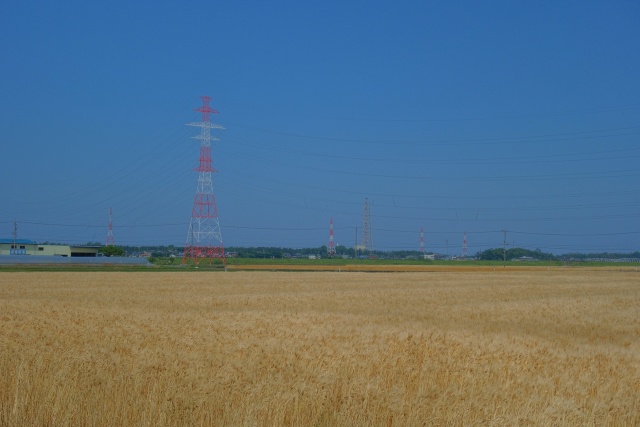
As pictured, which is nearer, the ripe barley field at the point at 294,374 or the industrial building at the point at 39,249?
the ripe barley field at the point at 294,374

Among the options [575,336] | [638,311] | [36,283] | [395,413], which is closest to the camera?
[395,413]

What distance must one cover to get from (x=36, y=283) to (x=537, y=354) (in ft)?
157

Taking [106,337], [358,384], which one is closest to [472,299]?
[106,337]

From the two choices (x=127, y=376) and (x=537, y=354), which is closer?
(x=127, y=376)

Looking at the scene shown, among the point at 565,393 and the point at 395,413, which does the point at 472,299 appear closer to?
the point at 565,393

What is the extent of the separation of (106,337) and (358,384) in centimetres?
888

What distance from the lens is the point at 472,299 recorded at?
44.5 metres

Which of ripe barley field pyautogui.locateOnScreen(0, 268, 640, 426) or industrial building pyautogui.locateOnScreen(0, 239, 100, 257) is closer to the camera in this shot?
ripe barley field pyautogui.locateOnScreen(0, 268, 640, 426)

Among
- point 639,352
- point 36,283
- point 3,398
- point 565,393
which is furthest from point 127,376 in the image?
point 36,283

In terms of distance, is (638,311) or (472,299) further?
(472,299)

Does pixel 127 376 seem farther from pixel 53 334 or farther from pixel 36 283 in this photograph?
pixel 36 283

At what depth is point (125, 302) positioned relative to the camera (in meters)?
38.2

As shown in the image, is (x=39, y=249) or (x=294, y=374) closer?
(x=294, y=374)

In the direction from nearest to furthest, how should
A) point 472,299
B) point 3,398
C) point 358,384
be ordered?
1. point 3,398
2. point 358,384
3. point 472,299
